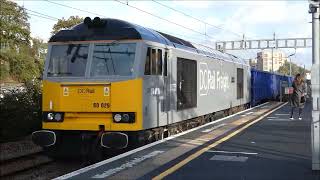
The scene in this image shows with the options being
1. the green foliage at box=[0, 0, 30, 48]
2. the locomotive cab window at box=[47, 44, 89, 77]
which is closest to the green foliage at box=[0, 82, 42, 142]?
the locomotive cab window at box=[47, 44, 89, 77]

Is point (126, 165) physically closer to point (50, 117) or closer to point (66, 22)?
point (50, 117)

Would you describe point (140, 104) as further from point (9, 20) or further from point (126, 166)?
point (9, 20)

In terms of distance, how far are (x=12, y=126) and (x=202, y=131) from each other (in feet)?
18.8

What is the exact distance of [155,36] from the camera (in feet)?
39.9

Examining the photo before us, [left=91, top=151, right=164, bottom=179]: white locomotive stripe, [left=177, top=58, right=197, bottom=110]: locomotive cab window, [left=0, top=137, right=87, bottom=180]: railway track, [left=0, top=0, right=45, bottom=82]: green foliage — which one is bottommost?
[left=0, top=137, right=87, bottom=180]: railway track

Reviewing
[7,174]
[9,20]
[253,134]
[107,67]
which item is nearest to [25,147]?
[7,174]

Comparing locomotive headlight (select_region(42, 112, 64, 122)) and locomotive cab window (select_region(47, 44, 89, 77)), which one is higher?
locomotive cab window (select_region(47, 44, 89, 77))

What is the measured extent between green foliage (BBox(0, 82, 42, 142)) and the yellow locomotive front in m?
4.08

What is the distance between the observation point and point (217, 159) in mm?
9297

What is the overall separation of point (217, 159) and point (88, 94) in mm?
3367

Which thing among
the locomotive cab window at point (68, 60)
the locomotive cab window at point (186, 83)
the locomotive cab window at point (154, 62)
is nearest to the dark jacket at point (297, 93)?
the locomotive cab window at point (186, 83)

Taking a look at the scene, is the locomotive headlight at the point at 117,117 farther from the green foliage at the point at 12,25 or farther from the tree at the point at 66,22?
the tree at the point at 66,22

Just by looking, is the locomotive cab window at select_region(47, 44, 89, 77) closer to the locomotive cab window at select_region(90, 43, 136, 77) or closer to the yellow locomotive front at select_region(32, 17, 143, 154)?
the yellow locomotive front at select_region(32, 17, 143, 154)

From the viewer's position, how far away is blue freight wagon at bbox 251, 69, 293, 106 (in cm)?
3038
